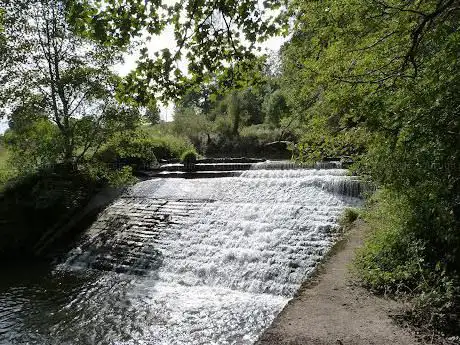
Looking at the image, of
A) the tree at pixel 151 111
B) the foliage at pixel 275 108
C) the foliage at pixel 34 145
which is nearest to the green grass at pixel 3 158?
the foliage at pixel 34 145

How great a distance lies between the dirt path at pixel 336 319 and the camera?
382 cm

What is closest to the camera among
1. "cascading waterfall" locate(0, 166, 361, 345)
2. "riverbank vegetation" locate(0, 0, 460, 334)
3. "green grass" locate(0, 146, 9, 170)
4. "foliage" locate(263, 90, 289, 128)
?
"riverbank vegetation" locate(0, 0, 460, 334)

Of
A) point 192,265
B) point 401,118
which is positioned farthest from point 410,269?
point 192,265

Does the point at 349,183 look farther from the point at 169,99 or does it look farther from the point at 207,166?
the point at 169,99

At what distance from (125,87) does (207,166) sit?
36.9ft

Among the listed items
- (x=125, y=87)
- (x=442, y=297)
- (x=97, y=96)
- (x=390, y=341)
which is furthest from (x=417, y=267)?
(x=97, y=96)

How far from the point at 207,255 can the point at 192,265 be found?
40cm

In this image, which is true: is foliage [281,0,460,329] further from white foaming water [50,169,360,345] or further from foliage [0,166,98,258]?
foliage [0,166,98,258]

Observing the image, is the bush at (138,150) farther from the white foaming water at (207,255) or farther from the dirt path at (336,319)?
the dirt path at (336,319)

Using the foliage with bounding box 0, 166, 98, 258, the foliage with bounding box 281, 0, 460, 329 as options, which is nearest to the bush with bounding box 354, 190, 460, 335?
the foliage with bounding box 281, 0, 460, 329

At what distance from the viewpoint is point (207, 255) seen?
826 centimetres

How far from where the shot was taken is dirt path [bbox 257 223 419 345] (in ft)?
12.5

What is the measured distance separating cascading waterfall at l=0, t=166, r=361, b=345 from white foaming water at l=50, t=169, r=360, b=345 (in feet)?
0.08

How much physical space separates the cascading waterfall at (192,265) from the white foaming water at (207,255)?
25mm
